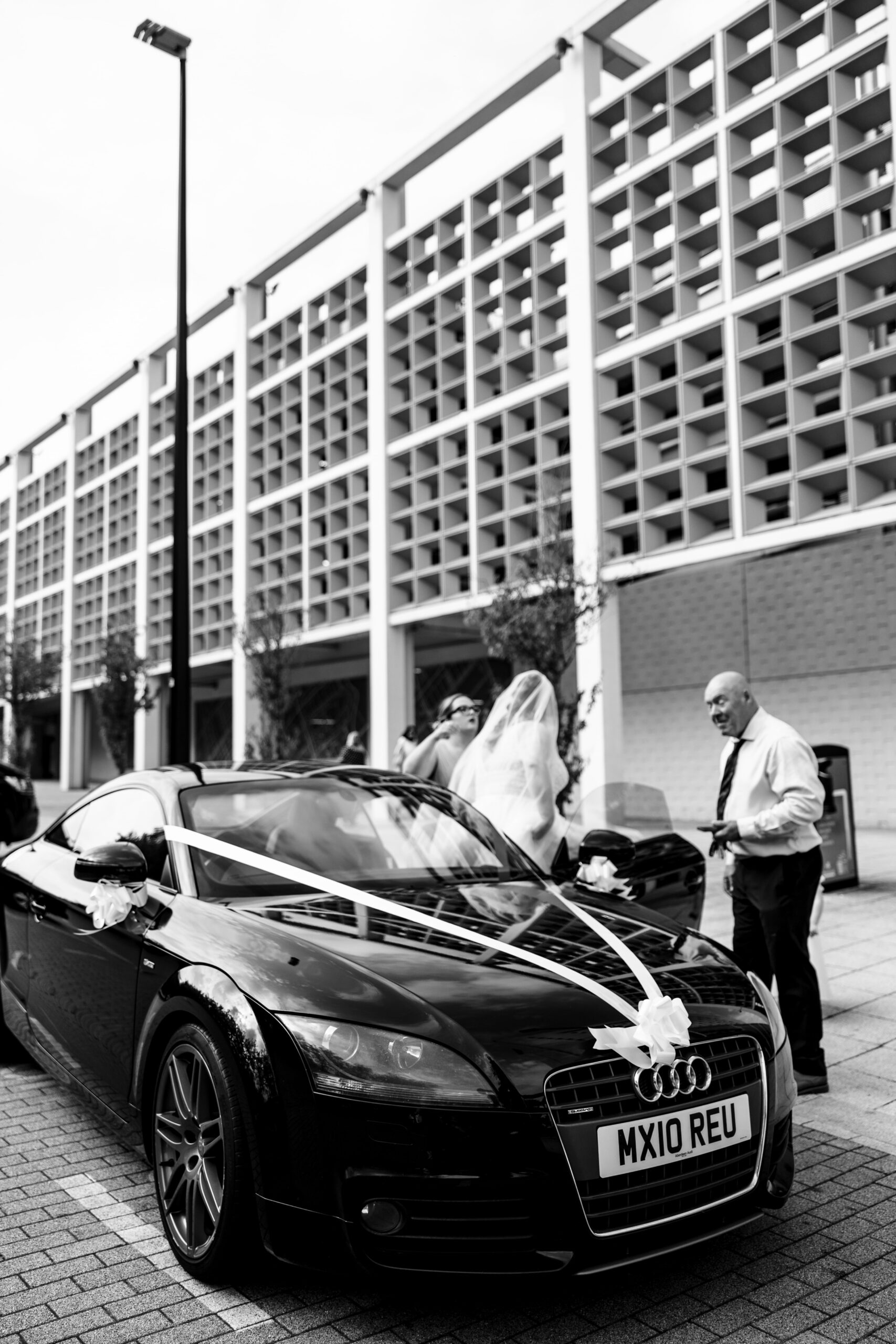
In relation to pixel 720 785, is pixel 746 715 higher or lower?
higher

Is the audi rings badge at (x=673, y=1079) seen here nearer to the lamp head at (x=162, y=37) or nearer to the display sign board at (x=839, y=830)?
the display sign board at (x=839, y=830)

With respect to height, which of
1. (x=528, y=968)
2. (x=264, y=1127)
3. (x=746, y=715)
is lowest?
(x=264, y=1127)

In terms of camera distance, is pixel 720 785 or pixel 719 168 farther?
pixel 719 168

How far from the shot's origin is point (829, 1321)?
2.63 metres

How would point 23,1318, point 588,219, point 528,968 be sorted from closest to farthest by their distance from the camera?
point 23,1318 → point 528,968 → point 588,219

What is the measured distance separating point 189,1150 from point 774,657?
59.7 ft

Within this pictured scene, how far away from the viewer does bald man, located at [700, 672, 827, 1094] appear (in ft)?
15.1

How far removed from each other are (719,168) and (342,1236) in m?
18.5

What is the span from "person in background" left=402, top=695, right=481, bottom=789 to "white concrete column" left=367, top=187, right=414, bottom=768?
16.3 m

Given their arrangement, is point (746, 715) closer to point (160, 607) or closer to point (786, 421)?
point (786, 421)

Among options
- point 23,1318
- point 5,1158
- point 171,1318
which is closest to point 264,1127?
point 171,1318

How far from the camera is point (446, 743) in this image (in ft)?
24.4

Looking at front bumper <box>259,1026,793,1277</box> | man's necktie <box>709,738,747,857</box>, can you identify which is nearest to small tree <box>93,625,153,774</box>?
man's necktie <box>709,738,747,857</box>

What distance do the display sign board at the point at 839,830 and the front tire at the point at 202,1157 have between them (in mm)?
8453
